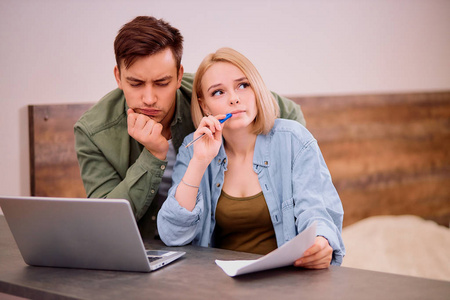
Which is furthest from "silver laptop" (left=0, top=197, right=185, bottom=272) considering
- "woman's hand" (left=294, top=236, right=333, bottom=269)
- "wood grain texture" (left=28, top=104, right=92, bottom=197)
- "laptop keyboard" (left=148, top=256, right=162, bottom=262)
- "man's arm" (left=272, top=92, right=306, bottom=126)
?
"wood grain texture" (left=28, top=104, right=92, bottom=197)

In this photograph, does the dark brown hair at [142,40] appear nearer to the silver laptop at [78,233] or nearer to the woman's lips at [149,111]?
the woman's lips at [149,111]

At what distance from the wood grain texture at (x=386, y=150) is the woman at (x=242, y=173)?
4.64ft

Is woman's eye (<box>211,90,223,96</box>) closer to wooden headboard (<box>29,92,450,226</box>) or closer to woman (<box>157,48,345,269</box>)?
woman (<box>157,48,345,269</box>)

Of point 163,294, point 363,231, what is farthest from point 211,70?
point 363,231

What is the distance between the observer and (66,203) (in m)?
1.02

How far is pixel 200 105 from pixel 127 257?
66 centimetres

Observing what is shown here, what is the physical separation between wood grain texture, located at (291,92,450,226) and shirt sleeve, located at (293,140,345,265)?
148 centimetres

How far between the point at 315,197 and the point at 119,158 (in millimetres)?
660

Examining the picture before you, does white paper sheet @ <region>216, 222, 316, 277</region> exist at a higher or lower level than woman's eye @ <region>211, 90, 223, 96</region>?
lower

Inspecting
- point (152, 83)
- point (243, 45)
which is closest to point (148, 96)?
point (152, 83)

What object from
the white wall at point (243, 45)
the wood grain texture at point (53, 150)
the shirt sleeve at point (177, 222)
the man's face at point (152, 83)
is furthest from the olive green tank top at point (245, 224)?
the white wall at point (243, 45)

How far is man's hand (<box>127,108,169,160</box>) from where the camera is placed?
4.92ft

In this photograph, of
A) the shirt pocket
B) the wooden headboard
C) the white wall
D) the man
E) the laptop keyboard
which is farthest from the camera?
the wooden headboard

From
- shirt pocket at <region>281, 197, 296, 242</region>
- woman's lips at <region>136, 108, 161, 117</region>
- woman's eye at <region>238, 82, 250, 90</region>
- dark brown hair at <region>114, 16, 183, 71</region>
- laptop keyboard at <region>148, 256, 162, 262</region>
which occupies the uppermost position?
dark brown hair at <region>114, 16, 183, 71</region>
